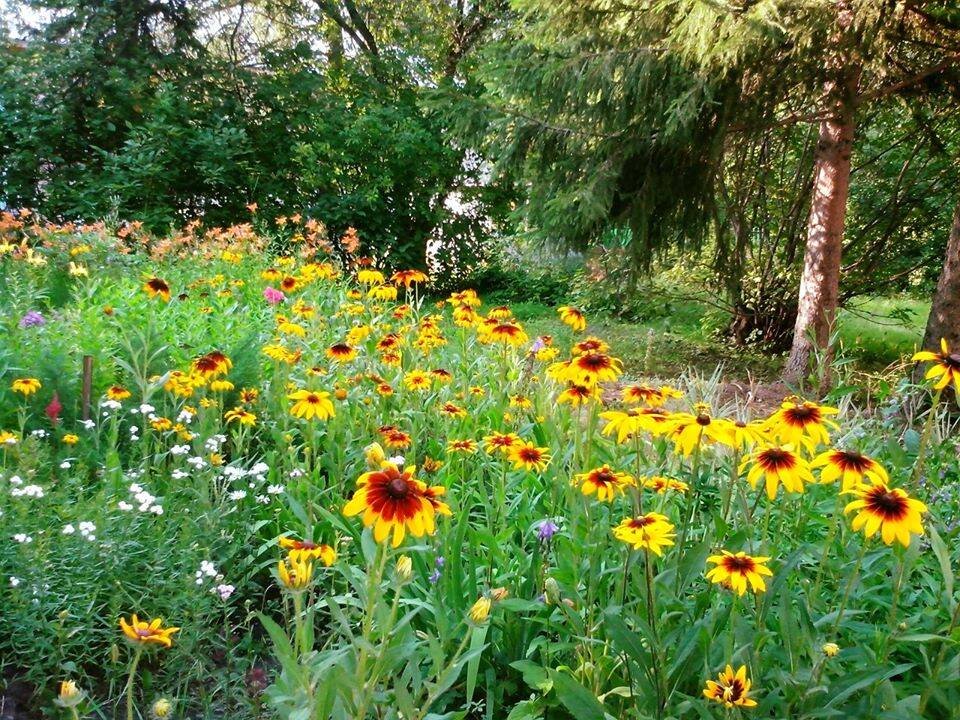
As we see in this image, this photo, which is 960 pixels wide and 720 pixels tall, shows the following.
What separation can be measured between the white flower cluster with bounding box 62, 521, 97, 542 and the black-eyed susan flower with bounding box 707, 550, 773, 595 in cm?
134

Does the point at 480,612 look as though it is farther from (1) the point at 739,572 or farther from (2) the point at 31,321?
(2) the point at 31,321

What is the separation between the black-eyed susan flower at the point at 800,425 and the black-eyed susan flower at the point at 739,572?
213 millimetres

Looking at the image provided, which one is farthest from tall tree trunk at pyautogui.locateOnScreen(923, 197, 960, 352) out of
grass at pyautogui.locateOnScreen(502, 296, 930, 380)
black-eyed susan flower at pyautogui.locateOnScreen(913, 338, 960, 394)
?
black-eyed susan flower at pyautogui.locateOnScreen(913, 338, 960, 394)

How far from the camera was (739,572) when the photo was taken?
3.95ft

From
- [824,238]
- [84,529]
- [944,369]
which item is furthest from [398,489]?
[824,238]

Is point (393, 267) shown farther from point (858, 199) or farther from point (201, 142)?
point (858, 199)

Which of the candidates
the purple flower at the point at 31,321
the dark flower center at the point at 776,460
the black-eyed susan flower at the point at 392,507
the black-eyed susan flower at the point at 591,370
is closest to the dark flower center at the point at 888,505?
the dark flower center at the point at 776,460

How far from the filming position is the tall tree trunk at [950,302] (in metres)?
4.64

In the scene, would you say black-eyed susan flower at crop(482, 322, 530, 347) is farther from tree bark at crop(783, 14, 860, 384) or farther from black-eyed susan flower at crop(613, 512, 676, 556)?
tree bark at crop(783, 14, 860, 384)

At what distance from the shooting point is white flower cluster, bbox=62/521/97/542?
169 cm

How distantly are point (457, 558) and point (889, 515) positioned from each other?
973 mm

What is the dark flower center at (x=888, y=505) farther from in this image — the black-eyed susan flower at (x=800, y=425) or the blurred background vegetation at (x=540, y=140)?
the blurred background vegetation at (x=540, y=140)

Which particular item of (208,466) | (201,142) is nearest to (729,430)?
(208,466)

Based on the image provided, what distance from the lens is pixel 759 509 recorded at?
7.97 ft
